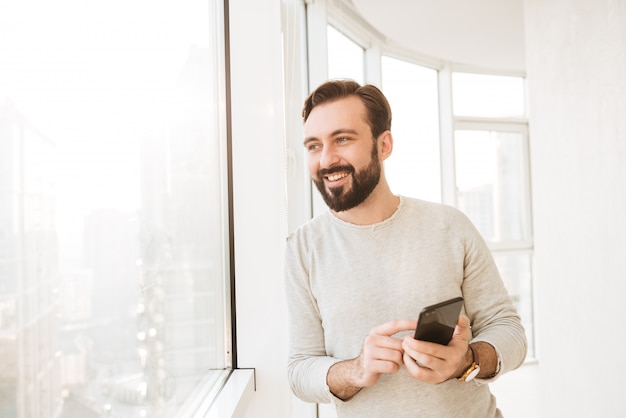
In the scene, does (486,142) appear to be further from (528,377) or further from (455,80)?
(528,377)

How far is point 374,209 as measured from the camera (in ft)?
4.51

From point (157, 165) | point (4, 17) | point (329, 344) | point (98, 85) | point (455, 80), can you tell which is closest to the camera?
point (4, 17)

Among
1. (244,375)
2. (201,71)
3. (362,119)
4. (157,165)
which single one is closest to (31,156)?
(157,165)

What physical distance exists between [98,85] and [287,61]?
1971 millimetres

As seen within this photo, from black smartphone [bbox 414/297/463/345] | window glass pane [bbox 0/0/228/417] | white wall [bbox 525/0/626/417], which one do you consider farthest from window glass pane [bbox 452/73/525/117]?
black smartphone [bbox 414/297/463/345]

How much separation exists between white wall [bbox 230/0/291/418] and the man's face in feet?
1.88

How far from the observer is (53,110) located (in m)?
0.70

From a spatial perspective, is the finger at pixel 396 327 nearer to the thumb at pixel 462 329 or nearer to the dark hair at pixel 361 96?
the thumb at pixel 462 329

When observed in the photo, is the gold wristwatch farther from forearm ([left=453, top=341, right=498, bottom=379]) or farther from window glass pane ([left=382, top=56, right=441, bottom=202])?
window glass pane ([left=382, top=56, right=441, bottom=202])

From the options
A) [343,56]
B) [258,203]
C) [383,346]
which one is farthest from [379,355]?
[343,56]

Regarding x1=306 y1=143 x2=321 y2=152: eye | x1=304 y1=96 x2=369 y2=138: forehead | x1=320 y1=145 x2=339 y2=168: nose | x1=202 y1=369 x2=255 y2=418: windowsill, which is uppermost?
x1=304 y1=96 x2=369 y2=138: forehead

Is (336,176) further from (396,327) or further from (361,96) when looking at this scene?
(396,327)

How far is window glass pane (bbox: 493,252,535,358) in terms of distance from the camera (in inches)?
226

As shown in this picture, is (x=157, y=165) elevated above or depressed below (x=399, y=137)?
below
